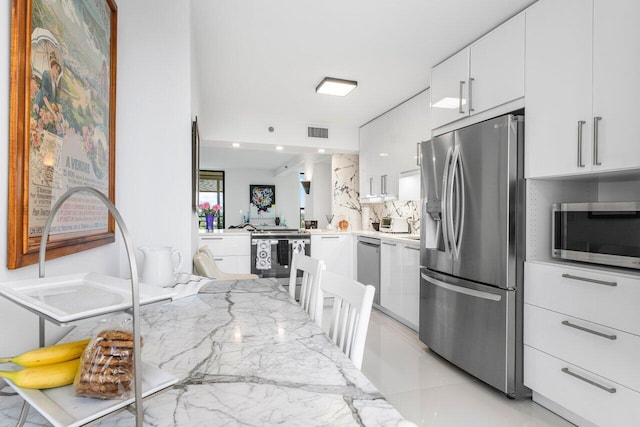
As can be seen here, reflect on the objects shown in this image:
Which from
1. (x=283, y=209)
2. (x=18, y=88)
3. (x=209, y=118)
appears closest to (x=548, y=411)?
(x=18, y=88)

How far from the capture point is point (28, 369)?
1.93 feet

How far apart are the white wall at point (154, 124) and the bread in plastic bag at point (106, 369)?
137 cm

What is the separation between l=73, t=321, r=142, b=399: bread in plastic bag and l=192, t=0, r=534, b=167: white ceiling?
2232mm

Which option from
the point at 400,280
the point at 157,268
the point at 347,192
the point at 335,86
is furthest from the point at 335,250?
the point at 157,268

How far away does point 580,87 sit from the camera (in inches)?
73.8

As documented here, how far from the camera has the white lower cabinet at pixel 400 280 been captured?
3375mm

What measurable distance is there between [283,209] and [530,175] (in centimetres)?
890

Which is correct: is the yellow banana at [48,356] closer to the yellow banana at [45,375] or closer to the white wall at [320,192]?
the yellow banana at [45,375]

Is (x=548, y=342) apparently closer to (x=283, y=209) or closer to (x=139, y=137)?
(x=139, y=137)

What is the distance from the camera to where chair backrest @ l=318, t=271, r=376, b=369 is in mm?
1021

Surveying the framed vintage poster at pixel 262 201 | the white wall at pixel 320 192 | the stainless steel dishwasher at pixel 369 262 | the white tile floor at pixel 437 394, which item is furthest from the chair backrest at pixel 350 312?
the framed vintage poster at pixel 262 201

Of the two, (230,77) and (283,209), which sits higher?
(230,77)

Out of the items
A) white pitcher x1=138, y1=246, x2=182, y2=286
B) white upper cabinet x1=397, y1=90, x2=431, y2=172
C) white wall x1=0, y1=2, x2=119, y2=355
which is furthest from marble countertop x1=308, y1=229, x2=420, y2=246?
white wall x1=0, y1=2, x2=119, y2=355

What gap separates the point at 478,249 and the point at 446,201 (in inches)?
17.7
